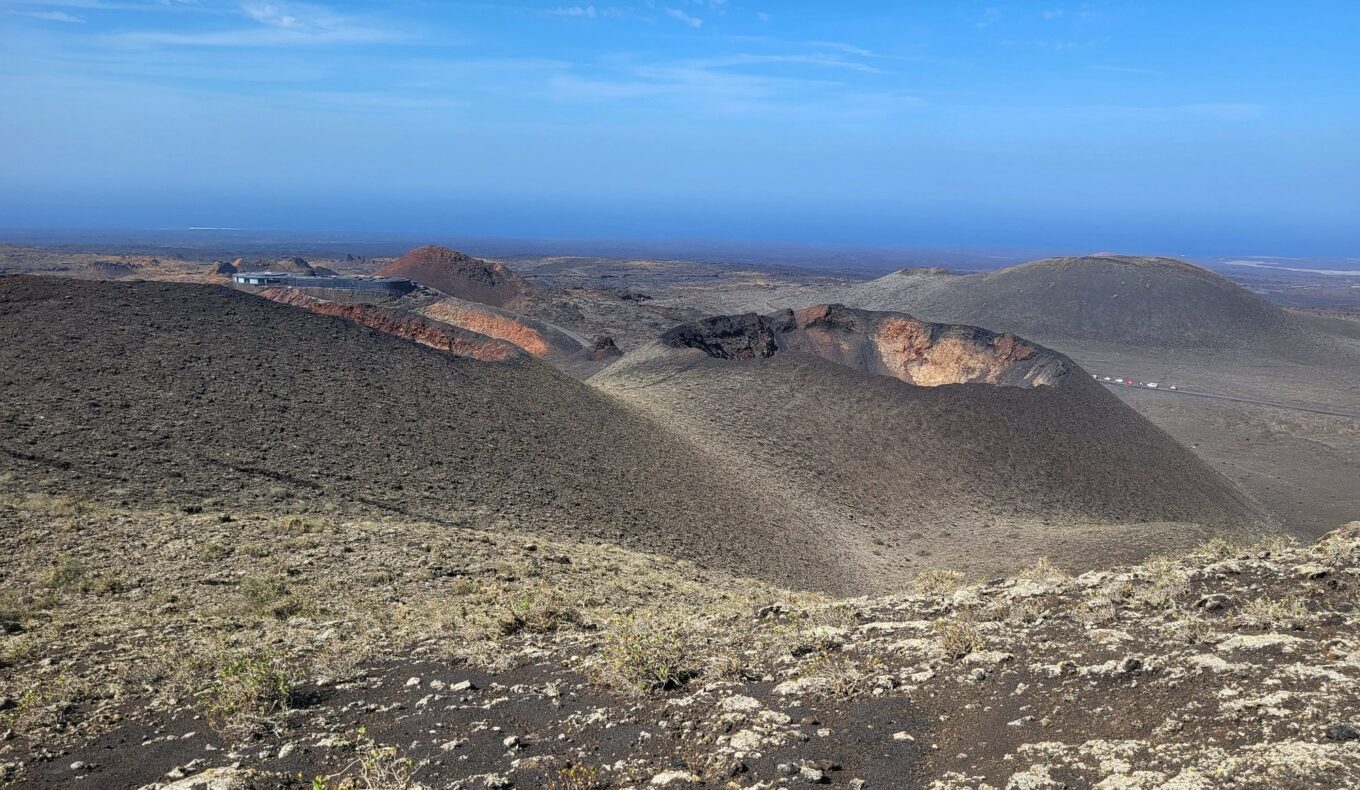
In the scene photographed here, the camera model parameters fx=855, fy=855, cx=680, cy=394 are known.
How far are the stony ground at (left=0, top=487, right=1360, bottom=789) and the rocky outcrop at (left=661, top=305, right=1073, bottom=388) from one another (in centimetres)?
2579

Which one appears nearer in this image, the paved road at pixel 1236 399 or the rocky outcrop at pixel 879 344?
the rocky outcrop at pixel 879 344

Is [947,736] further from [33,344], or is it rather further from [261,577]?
[33,344]

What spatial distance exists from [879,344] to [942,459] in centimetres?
1672

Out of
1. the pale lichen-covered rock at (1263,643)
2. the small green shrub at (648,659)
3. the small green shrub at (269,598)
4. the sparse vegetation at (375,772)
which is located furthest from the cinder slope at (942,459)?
the sparse vegetation at (375,772)

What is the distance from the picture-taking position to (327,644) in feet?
26.4

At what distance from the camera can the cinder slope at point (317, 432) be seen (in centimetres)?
1427

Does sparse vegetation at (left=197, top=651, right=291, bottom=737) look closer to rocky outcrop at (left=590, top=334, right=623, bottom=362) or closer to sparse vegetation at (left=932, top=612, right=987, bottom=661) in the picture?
sparse vegetation at (left=932, top=612, right=987, bottom=661)

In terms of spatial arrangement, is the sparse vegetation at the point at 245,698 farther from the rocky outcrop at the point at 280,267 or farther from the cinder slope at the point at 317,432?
the rocky outcrop at the point at 280,267

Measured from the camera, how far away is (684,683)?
6512 mm

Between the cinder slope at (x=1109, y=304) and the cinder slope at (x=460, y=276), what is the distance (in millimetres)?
36174

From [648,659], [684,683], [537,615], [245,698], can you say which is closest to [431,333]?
[537,615]

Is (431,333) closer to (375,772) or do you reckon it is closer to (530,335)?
(530,335)

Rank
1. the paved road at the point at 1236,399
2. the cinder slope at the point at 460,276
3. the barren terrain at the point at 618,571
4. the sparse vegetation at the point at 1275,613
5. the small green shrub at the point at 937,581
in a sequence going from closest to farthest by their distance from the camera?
the barren terrain at the point at 618,571
the sparse vegetation at the point at 1275,613
the small green shrub at the point at 937,581
the paved road at the point at 1236,399
the cinder slope at the point at 460,276

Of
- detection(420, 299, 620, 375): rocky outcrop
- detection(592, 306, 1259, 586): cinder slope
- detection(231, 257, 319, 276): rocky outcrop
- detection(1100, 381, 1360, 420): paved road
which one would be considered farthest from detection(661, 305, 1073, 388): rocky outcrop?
detection(231, 257, 319, 276): rocky outcrop
